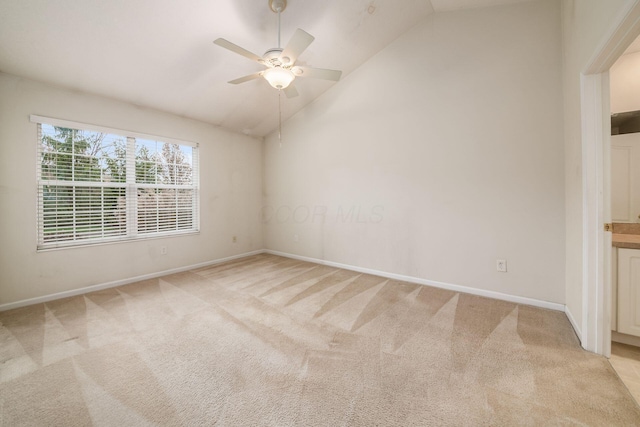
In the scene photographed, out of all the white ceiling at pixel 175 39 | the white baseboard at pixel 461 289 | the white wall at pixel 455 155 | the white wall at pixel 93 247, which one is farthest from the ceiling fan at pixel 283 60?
the white baseboard at pixel 461 289

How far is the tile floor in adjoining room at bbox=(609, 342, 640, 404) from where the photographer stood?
147 centimetres

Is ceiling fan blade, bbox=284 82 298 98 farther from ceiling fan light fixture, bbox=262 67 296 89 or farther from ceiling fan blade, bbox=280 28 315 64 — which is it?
ceiling fan blade, bbox=280 28 315 64

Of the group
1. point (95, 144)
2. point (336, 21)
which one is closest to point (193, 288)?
point (95, 144)

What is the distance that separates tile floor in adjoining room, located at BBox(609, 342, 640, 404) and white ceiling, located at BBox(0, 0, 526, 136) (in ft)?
11.4

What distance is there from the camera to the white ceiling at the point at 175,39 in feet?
6.85

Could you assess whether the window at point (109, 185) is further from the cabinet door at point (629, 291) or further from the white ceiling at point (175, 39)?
the cabinet door at point (629, 291)

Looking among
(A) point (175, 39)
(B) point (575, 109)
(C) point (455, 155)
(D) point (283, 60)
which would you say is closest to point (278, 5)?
(D) point (283, 60)

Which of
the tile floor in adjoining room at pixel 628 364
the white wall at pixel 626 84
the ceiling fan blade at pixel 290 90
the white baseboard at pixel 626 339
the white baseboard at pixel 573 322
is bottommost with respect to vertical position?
the tile floor in adjoining room at pixel 628 364

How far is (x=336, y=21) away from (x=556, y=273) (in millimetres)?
3598

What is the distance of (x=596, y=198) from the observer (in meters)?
1.64

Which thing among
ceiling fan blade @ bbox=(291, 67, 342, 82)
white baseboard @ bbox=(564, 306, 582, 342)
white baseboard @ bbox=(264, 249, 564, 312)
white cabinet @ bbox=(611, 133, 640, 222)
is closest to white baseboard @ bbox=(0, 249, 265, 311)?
white baseboard @ bbox=(264, 249, 564, 312)

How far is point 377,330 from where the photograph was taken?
207 cm

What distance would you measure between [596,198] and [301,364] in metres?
2.36

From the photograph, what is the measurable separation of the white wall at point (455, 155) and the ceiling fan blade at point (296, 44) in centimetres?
171
